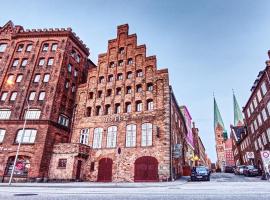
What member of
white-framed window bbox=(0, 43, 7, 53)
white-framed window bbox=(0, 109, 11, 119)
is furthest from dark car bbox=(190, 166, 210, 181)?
white-framed window bbox=(0, 43, 7, 53)

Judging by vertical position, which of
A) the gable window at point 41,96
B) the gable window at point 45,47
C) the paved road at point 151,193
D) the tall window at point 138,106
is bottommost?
the paved road at point 151,193

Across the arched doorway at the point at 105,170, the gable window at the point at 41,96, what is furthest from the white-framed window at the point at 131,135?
the gable window at the point at 41,96

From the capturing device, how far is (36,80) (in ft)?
96.0

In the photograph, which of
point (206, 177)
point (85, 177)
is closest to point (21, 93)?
point (85, 177)

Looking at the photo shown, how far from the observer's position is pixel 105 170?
78.5ft

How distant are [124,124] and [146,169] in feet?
19.8

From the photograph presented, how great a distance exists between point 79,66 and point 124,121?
1520 centimetres

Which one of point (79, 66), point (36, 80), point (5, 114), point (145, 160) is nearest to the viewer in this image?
point (145, 160)

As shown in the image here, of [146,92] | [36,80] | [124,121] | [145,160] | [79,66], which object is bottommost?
[145,160]

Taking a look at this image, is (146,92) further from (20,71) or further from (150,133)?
(20,71)

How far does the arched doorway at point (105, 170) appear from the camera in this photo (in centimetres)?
2360

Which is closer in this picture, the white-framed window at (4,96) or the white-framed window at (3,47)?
the white-framed window at (4,96)

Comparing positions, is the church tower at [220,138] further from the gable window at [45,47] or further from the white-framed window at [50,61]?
the gable window at [45,47]

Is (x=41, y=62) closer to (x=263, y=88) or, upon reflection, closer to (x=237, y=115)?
(x=263, y=88)
